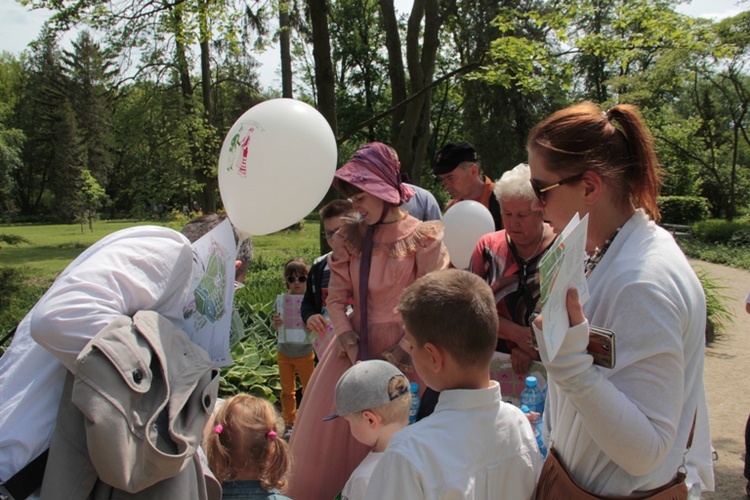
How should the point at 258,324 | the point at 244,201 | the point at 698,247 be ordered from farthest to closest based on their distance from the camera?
the point at 698,247
the point at 258,324
the point at 244,201

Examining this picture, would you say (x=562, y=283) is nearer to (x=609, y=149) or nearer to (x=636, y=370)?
(x=636, y=370)

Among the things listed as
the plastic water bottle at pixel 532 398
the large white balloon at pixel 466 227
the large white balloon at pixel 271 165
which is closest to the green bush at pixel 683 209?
the large white balloon at pixel 466 227

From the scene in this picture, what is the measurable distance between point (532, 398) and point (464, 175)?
2043 mm

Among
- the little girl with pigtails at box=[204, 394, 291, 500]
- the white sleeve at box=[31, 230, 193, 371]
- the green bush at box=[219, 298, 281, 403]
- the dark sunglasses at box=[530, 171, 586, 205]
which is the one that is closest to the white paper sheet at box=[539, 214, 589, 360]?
the dark sunglasses at box=[530, 171, 586, 205]

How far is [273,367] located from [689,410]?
436cm

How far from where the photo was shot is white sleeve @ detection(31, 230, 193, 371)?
1.58 metres

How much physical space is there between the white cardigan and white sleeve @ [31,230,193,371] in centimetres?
122

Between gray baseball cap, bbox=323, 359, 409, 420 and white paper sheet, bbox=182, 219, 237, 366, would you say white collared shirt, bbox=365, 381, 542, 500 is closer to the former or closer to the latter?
gray baseball cap, bbox=323, 359, 409, 420

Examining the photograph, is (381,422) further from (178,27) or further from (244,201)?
(178,27)

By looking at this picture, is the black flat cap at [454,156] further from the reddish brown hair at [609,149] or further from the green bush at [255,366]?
the reddish brown hair at [609,149]

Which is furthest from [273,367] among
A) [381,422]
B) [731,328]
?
[731,328]

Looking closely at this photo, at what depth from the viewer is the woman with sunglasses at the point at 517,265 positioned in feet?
9.17

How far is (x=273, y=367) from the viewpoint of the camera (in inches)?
209

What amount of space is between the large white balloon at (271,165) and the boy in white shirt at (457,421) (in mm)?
1202
